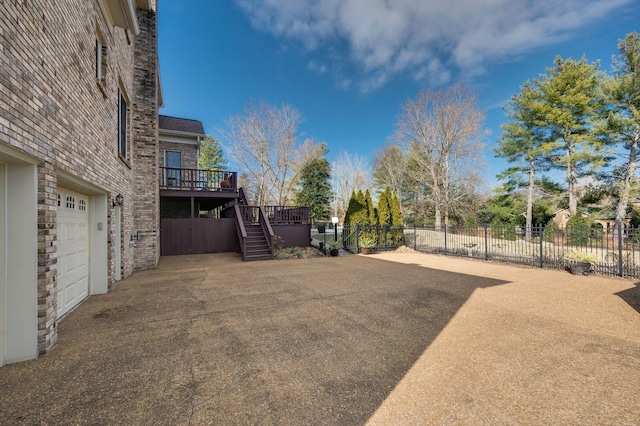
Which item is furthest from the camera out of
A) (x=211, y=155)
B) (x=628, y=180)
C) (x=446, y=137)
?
(x=211, y=155)

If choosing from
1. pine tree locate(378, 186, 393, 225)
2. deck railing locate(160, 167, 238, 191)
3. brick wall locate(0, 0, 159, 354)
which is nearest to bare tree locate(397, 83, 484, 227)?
pine tree locate(378, 186, 393, 225)

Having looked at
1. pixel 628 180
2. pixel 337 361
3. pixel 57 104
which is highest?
pixel 628 180

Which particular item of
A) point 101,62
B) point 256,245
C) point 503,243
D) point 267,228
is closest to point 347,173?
point 503,243

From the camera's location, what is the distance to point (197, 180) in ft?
40.1

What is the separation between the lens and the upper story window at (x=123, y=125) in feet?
21.5

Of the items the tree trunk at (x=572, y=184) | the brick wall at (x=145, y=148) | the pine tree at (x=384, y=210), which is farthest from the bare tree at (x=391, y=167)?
the brick wall at (x=145, y=148)

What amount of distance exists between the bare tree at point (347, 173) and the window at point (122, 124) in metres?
27.0

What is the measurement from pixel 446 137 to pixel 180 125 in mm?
18816

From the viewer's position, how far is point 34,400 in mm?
2016

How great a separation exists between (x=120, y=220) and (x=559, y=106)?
86.2ft

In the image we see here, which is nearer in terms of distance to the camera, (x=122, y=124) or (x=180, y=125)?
(x=122, y=124)

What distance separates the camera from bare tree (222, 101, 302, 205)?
22.1 m

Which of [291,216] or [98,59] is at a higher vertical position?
[98,59]

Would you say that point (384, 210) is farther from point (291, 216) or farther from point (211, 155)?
point (211, 155)
